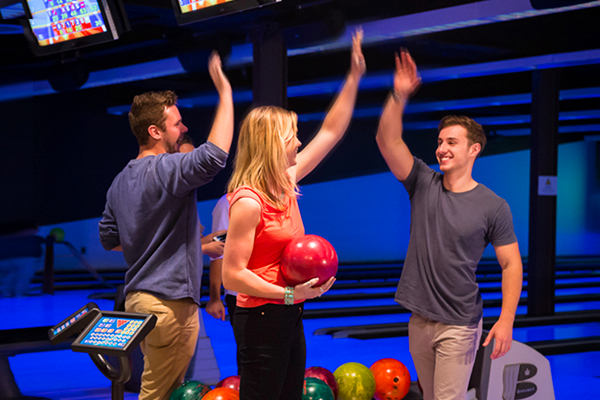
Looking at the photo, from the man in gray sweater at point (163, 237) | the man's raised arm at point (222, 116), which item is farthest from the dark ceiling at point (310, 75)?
the man in gray sweater at point (163, 237)

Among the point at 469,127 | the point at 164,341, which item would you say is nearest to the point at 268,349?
the point at 164,341

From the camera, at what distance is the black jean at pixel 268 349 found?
154 centimetres

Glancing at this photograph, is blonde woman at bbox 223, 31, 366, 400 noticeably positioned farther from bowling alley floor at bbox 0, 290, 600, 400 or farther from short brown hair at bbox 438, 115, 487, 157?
bowling alley floor at bbox 0, 290, 600, 400

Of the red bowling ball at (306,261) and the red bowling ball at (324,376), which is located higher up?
the red bowling ball at (306,261)

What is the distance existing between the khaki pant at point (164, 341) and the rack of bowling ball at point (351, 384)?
74 centimetres

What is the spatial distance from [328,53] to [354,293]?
3.29 metres

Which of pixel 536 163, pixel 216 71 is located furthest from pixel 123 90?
pixel 216 71

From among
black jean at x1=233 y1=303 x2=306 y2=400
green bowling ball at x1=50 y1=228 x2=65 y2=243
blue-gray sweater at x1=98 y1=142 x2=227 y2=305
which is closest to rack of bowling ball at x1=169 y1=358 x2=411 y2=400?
blue-gray sweater at x1=98 y1=142 x2=227 y2=305

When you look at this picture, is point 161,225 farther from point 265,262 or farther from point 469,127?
point 469,127

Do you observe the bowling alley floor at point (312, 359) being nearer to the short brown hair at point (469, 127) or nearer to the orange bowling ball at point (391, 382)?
the orange bowling ball at point (391, 382)

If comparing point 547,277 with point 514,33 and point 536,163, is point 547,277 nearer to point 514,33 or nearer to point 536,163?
point 536,163

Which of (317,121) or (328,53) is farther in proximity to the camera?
(317,121)

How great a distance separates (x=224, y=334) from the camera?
525 cm

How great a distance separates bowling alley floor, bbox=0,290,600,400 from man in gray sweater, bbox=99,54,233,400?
1654 mm
